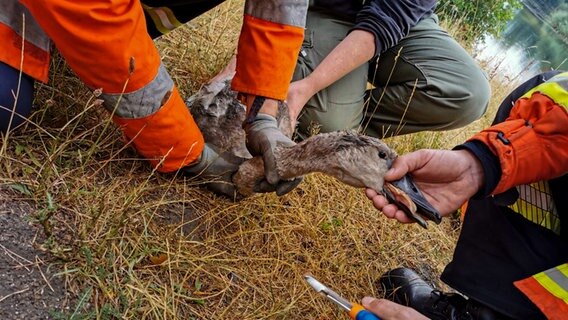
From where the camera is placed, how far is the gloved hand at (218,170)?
8.16 feet

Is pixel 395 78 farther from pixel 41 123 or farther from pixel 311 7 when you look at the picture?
pixel 41 123

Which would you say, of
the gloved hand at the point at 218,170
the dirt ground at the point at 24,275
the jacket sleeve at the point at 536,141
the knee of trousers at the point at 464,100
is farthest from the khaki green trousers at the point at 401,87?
the dirt ground at the point at 24,275

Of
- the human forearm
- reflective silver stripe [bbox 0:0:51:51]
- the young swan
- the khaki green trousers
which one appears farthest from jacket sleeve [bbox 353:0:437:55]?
reflective silver stripe [bbox 0:0:51:51]

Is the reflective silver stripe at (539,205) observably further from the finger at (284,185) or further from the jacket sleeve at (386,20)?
the jacket sleeve at (386,20)

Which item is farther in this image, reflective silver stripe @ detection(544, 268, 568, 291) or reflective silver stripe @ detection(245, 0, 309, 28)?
reflective silver stripe @ detection(245, 0, 309, 28)

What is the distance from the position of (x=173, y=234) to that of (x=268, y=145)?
50 centimetres

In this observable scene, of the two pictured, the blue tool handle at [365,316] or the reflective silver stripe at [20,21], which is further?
the reflective silver stripe at [20,21]

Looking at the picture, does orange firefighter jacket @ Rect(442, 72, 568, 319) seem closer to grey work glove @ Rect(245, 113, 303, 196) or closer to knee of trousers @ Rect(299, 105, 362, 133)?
grey work glove @ Rect(245, 113, 303, 196)

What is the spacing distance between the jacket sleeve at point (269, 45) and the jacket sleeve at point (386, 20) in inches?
33.5

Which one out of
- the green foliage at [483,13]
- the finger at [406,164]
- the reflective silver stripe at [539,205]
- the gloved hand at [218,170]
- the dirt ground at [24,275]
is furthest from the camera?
the green foliage at [483,13]

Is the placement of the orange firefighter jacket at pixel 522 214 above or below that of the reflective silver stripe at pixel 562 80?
below

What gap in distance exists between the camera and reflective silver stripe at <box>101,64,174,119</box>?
6.94 feet

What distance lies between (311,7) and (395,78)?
2.21 feet

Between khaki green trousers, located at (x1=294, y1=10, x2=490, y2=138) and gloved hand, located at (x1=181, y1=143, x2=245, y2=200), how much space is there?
2.90 feet
